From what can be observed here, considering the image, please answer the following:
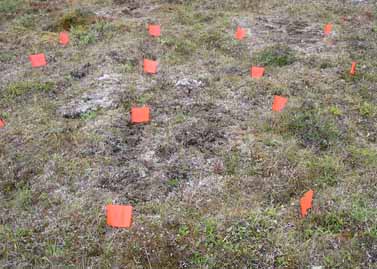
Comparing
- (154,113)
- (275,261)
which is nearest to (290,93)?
(154,113)

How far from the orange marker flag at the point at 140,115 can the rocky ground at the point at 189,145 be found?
9 centimetres

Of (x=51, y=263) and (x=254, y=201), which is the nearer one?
(x=51, y=263)

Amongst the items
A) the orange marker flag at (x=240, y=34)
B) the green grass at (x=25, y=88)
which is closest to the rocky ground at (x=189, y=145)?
the green grass at (x=25, y=88)

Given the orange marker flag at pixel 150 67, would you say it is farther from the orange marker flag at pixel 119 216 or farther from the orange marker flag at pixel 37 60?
the orange marker flag at pixel 119 216

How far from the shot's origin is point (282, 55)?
6.17m

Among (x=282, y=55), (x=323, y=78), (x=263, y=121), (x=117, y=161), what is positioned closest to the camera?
(x=117, y=161)

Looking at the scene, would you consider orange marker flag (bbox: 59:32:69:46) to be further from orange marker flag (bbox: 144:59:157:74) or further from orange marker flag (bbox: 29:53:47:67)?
orange marker flag (bbox: 144:59:157:74)

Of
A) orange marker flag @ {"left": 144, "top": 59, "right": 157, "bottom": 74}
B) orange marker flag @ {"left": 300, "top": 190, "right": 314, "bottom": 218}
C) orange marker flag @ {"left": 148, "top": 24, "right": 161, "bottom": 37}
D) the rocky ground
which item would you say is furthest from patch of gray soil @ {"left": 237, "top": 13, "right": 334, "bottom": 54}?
orange marker flag @ {"left": 300, "top": 190, "right": 314, "bottom": 218}

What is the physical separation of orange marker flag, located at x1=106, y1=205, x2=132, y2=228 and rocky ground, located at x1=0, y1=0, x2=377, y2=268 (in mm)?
58

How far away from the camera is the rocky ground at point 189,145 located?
11.2 ft

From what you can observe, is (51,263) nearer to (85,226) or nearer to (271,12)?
(85,226)

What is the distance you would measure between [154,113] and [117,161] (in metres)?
0.87

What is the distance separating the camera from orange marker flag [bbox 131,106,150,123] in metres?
4.82

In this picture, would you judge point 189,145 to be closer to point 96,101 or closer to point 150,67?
point 96,101
